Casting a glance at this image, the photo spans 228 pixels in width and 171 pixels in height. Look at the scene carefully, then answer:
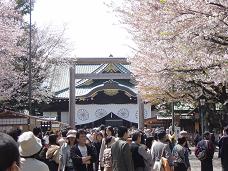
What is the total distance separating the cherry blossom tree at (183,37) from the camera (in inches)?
431

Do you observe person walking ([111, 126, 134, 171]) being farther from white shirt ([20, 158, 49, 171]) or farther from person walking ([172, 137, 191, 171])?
white shirt ([20, 158, 49, 171])

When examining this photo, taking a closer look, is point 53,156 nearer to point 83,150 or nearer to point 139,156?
point 83,150

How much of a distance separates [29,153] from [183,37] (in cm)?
798

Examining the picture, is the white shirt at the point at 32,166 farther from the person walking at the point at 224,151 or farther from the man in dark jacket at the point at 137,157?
the person walking at the point at 224,151

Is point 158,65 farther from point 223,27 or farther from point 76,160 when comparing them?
point 76,160

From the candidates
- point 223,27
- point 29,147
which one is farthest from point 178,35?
point 29,147

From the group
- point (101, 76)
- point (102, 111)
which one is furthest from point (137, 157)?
point (102, 111)

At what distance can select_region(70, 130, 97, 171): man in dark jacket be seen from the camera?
335 inches

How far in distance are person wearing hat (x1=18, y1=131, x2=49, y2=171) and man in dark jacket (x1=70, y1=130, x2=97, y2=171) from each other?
383 centimetres

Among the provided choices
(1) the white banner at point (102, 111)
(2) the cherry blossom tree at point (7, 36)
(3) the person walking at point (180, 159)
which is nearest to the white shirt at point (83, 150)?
(3) the person walking at point (180, 159)

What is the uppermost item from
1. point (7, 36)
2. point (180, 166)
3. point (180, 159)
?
point (7, 36)

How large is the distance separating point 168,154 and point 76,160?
6.29ft

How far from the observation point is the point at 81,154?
8633 millimetres

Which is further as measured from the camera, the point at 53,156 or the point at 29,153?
the point at 53,156
